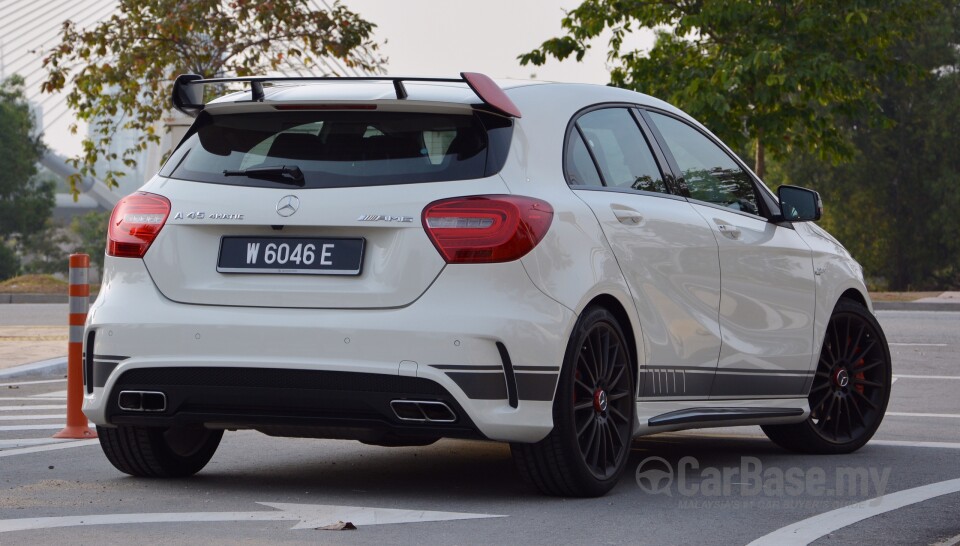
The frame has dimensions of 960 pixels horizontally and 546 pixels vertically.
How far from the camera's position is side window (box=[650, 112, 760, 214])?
267 inches

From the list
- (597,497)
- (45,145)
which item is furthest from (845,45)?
(45,145)

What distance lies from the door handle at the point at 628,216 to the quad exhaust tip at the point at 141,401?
6.17 ft

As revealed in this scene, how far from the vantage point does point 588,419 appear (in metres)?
5.71

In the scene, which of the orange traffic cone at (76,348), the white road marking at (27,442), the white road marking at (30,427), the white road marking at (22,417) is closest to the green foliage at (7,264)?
the white road marking at (22,417)

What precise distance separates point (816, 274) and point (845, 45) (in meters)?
22.8

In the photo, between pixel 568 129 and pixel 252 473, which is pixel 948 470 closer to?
pixel 568 129

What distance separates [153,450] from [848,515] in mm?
2745

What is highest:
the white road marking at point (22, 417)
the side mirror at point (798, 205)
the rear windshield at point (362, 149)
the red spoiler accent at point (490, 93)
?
the red spoiler accent at point (490, 93)

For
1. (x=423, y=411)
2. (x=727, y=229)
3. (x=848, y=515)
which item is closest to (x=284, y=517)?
(x=423, y=411)

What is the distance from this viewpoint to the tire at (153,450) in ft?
20.2

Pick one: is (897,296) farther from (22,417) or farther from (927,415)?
(22,417)

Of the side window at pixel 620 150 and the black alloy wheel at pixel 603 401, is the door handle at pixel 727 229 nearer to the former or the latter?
the side window at pixel 620 150

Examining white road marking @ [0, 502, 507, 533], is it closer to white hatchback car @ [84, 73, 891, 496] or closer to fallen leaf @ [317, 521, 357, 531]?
fallen leaf @ [317, 521, 357, 531]

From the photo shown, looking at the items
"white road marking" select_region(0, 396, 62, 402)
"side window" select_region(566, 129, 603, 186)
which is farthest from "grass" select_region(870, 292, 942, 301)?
"side window" select_region(566, 129, 603, 186)
